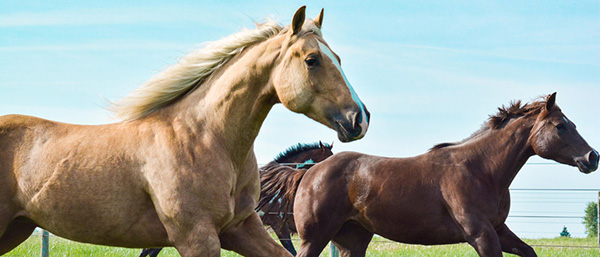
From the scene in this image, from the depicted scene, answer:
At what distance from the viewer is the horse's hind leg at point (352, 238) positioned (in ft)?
21.5

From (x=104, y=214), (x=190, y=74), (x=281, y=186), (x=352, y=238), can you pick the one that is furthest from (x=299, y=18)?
(x=281, y=186)

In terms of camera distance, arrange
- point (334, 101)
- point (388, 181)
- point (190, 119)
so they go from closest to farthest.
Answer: point (334, 101), point (190, 119), point (388, 181)

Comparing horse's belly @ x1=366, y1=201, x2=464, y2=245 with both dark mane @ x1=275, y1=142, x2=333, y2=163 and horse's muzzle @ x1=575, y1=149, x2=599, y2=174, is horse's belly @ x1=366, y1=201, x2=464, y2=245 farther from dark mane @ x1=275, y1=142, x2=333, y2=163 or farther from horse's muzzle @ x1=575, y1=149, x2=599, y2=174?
dark mane @ x1=275, y1=142, x2=333, y2=163

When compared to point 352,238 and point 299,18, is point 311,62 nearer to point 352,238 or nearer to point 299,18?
point 299,18

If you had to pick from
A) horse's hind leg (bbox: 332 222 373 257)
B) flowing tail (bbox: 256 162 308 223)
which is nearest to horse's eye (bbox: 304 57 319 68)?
horse's hind leg (bbox: 332 222 373 257)

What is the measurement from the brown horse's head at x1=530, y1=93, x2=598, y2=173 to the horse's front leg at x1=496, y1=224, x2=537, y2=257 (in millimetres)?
836

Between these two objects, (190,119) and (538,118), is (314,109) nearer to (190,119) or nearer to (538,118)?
(190,119)

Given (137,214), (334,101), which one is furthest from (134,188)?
(334,101)

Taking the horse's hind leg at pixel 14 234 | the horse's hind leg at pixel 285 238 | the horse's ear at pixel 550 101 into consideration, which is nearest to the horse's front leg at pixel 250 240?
the horse's hind leg at pixel 14 234

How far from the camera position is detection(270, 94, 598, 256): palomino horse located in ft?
20.4

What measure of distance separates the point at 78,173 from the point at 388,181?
3.52 metres

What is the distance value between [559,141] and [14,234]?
5054 mm

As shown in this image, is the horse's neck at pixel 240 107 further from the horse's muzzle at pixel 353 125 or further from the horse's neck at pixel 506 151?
the horse's neck at pixel 506 151

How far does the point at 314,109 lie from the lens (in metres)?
3.39
